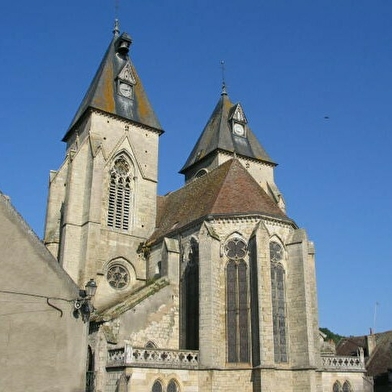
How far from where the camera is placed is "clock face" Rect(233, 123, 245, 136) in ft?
118

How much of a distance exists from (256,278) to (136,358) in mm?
5663

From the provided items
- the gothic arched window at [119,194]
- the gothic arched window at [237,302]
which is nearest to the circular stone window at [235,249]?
the gothic arched window at [237,302]

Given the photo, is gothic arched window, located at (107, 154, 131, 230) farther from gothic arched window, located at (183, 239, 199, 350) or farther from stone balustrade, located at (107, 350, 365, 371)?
stone balustrade, located at (107, 350, 365, 371)

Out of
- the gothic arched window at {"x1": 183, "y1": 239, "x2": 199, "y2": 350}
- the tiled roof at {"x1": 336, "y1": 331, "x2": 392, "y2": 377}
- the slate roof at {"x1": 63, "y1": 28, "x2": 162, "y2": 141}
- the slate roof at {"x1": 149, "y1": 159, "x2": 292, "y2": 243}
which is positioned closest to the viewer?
the gothic arched window at {"x1": 183, "y1": 239, "x2": 199, "y2": 350}

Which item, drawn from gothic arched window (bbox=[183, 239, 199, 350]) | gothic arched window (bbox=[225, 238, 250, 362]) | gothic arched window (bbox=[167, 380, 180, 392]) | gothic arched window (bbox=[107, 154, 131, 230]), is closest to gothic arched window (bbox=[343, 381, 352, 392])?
gothic arched window (bbox=[225, 238, 250, 362])

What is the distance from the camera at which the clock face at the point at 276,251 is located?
2170 centimetres

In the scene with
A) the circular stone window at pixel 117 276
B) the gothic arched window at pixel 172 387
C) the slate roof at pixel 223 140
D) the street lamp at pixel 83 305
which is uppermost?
the slate roof at pixel 223 140

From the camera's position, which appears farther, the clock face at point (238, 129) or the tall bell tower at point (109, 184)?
the clock face at point (238, 129)

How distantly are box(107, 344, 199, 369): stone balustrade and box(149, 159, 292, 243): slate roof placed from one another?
5.93m

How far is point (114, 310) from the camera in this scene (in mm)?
20828

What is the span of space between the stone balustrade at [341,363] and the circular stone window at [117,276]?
10246mm

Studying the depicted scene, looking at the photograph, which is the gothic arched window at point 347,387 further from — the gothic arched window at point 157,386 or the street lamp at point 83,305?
the street lamp at point 83,305

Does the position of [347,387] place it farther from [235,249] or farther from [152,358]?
[152,358]

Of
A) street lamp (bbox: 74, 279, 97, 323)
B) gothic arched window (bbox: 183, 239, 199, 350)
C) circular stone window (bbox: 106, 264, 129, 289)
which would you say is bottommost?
street lamp (bbox: 74, 279, 97, 323)
